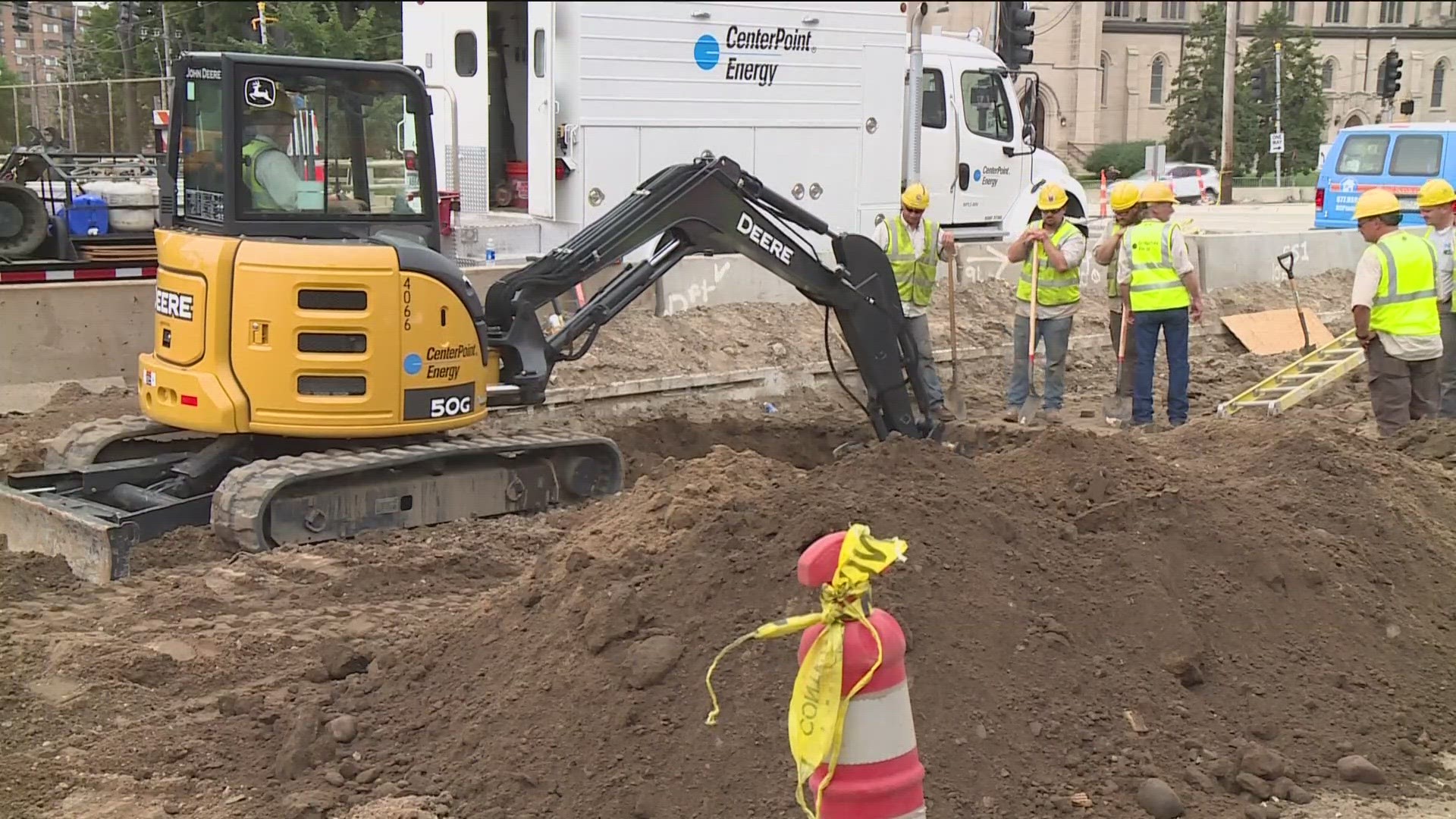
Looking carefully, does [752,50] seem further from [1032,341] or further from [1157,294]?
[1157,294]

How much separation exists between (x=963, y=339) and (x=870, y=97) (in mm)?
3636

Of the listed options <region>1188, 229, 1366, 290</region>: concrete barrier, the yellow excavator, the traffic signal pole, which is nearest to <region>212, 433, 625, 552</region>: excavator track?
the yellow excavator

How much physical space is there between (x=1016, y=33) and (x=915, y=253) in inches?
261

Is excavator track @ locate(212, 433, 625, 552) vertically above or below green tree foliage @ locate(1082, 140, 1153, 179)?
below

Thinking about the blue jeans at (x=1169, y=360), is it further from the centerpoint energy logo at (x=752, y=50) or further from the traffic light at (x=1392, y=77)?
the traffic light at (x=1392, y=77)

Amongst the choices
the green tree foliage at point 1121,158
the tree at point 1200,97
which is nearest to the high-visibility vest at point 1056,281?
the green tree foliage at point 1121,158

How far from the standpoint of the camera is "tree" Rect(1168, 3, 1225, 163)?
60.2 meters

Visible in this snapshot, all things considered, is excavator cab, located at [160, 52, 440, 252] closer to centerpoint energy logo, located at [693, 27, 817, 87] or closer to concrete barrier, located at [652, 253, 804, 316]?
concrete barrier, located at [652, 253, 804, 316]

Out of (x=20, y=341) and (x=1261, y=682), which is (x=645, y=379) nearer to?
(x=20, y=341)

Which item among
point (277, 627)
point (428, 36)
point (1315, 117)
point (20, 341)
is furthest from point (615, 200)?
point (1315, 117)

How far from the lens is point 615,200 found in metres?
14.1

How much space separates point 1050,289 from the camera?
444 inches

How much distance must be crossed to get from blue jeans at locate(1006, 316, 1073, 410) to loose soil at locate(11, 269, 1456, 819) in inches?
159

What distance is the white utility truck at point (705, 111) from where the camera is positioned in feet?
45.5
